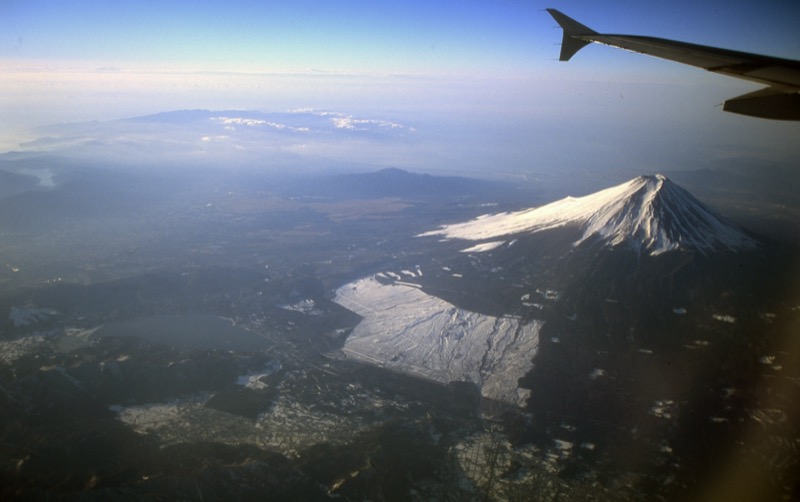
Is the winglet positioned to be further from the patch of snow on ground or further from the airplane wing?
the patch of snow on ground

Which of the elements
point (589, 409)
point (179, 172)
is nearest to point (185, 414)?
point (589, 409)

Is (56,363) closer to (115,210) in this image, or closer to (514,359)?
(514,359)

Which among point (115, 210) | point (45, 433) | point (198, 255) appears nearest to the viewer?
point (45, 433)

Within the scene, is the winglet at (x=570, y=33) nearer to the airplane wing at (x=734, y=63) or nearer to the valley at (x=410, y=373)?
the airplane wing at (x=734, y=63)

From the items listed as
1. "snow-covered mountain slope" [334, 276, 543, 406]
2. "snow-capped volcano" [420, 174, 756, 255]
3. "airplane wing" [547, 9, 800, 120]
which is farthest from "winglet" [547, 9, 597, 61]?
"snow-capped volcano" [420, 174, 756, 255]

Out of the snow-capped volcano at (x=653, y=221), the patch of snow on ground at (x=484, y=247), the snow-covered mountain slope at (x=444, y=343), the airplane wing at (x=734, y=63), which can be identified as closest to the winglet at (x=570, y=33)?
the airplane wing at (x=734, y=63)
